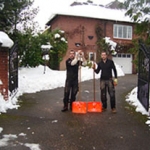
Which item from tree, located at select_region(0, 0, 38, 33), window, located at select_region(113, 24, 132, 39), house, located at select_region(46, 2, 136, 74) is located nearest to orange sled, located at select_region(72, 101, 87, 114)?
tree, located at select_region(0, 0, 38, 33)

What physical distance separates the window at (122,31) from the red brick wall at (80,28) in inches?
28.5

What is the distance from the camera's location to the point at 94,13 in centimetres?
2352

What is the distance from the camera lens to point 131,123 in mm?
5781

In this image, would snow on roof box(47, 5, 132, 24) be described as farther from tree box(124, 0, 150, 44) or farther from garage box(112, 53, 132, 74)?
tree box(124, 0, 150, 44)

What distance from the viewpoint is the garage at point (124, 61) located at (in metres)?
24.6

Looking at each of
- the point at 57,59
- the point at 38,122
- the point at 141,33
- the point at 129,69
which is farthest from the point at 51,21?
the point at 38,122

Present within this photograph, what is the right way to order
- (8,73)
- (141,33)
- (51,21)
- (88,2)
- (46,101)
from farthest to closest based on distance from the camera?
(88,2)
(51,21)
(141,33)
(46,101)
(8,73)

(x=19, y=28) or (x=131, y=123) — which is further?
(x=19, y=28)

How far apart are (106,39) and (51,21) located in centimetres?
669

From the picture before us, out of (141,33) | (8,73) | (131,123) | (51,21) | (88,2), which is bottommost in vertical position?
(131,123)

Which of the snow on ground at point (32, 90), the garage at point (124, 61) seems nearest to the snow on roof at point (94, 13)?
the garage at point (124, 61)

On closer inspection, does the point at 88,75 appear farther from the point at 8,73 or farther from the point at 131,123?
the point at 131,123

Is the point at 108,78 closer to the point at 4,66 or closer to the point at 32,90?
the point at 4,66

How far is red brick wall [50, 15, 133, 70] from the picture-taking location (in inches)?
867
